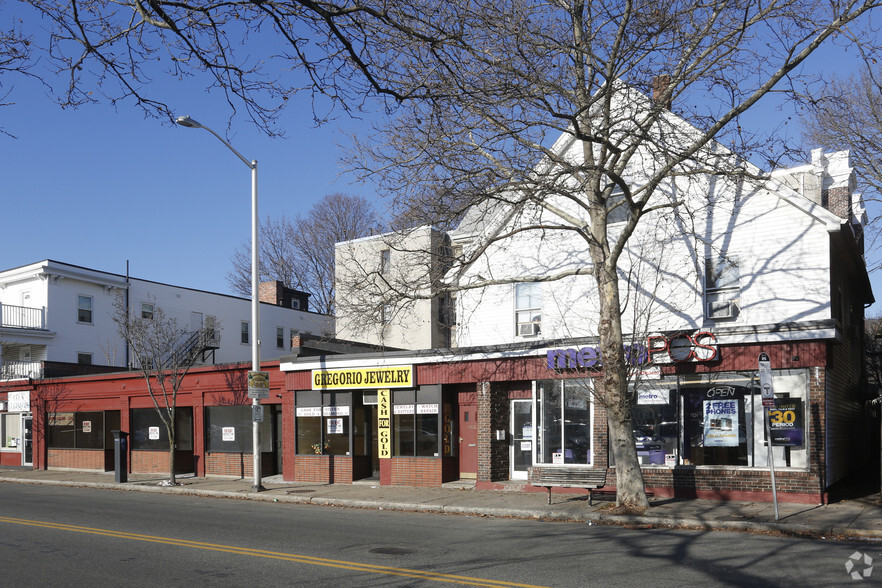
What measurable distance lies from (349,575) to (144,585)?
7.85 ft

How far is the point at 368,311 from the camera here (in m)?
18.5

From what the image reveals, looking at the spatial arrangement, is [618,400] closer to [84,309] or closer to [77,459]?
[77,459]

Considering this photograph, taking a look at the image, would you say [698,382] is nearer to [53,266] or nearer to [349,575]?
[349,575]

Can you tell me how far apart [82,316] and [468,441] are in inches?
1004

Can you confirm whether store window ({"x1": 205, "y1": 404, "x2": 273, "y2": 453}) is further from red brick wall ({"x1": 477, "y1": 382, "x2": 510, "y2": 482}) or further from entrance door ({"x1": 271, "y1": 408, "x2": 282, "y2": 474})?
red brick wall ({"x1": 477, "y1": 382, "x2": 510, "y2": 482})

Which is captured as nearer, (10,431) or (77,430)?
(77,430)

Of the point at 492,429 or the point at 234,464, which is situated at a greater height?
the point at 492,429

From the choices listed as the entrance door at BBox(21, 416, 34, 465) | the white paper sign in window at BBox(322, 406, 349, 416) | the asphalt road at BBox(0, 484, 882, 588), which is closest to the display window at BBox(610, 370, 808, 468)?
the asphalt road at BBox(0, 484, 882, 588)

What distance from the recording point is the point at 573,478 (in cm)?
1709

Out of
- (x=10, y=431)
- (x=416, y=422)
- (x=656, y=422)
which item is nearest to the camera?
(x=656, y=422)

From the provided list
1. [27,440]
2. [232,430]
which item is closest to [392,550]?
[232,430]

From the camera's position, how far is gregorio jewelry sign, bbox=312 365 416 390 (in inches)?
883

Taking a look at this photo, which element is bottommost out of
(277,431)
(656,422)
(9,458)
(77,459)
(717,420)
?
(9,458)

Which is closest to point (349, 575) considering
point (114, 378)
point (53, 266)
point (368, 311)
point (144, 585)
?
point (144, 585)
